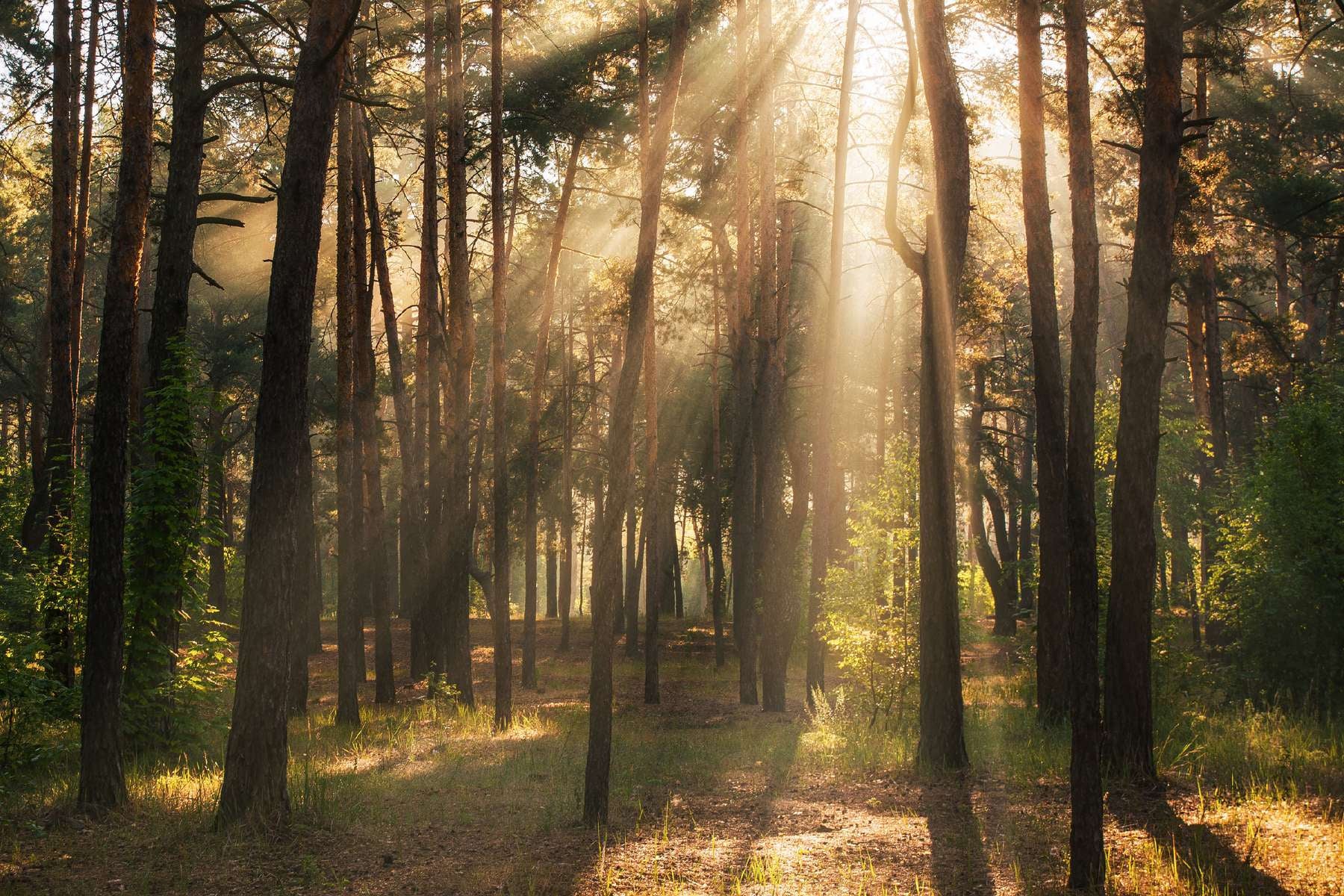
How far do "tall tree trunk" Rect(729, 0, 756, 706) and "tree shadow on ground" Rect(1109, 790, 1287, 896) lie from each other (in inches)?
384

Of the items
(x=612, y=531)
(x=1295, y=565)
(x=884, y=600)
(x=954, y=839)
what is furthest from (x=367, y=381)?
(x=1295, y=565)

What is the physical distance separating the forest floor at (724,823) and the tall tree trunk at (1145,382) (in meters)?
1.27

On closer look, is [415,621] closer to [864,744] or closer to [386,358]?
[864,744]

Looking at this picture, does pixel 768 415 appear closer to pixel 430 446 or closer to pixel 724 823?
pixel 430 446

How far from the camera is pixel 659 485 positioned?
27.9 meters

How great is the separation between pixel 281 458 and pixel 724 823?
5.15m

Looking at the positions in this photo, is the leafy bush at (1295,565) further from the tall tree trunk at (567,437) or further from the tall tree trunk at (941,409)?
the tall tree trunk at (567,437)

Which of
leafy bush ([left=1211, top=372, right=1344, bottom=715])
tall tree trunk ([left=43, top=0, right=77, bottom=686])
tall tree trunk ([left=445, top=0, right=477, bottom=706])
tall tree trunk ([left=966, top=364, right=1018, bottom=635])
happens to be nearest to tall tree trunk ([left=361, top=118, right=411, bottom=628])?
tall tree trunk ([left=445, top=0, right=477, bottom=706])

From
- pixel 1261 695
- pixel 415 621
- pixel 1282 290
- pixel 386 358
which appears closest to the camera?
pixel 1261 695

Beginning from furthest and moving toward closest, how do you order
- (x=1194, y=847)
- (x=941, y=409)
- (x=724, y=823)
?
(x=941, y=409), (x=724, y=823), (x=1194, y=847)

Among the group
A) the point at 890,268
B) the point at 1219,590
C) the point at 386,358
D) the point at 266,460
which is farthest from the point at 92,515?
the point at 386,358

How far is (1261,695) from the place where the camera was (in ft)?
45.2

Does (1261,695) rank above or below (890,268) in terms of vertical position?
below

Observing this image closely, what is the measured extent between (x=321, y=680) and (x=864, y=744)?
18.3 metres
